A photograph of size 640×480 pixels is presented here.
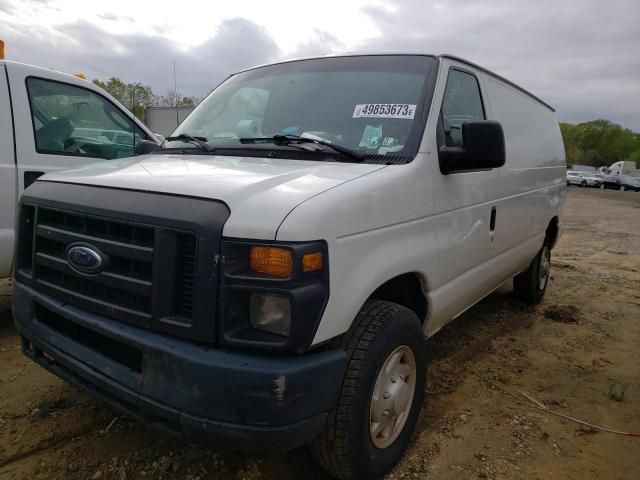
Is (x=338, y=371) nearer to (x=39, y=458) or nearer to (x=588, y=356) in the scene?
(x=39, y=458)

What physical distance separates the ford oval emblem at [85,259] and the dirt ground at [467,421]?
1005 millimetres

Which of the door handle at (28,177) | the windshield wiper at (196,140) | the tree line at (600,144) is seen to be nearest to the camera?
the windshield wiper at (196,140)

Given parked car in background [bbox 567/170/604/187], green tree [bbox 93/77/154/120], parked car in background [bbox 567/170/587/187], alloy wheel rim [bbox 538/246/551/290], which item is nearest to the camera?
alloy wheel rim [bbox 538/246/551/290]

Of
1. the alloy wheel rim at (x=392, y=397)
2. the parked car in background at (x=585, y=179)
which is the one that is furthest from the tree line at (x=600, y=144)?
the alloy wheel rim at (x=392, y=397)

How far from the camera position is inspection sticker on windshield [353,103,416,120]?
2.72 m

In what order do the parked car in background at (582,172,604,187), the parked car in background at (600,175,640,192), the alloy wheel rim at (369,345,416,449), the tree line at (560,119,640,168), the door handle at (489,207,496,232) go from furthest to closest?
the tree line at (560,119,640,168) < the parked car in background at (582,172,604,187) < the parked car in background at (600,175,640,192) < the door handle at (489,207,496,232) < the alloy wheel rim at (369,345,416,449)

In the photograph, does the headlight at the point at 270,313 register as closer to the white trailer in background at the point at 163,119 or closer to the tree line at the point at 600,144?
the white trailer in background at the point at 163,119

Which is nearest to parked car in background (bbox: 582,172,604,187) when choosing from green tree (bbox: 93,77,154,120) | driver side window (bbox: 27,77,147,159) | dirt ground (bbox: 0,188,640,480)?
green tree (bbox: 93,77,154,120)

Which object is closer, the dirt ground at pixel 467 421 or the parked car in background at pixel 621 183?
the dirt ground at pixel 467 421

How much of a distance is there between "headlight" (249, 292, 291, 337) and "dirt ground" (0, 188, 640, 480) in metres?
0.94

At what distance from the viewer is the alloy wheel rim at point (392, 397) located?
2.34 metres

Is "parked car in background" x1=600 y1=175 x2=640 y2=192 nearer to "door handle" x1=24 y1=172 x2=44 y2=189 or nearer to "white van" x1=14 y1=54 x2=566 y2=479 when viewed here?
"white van" x1=14 y1=54 x2=566 y2=479

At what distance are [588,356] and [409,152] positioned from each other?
9.07 ft

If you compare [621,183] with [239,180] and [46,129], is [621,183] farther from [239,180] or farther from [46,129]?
[239,180]
